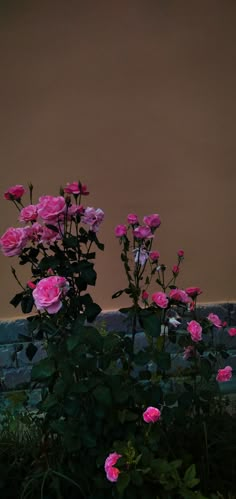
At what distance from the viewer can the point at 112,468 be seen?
1062 millimetres

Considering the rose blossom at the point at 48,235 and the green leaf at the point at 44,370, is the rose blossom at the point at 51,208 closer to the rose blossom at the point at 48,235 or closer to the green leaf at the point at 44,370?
the rose blossom at the point at 48,235

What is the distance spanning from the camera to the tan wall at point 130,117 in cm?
219

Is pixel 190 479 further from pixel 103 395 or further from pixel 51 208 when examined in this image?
pixel 51 208

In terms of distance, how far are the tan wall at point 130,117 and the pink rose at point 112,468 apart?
1.24 metres

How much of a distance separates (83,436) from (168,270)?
1.30 metres

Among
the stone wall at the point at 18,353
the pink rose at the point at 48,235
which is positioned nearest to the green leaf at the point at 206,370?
the pink rose at the point at 48,235

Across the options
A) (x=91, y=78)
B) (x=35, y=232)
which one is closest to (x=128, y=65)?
(x=91, y=78)

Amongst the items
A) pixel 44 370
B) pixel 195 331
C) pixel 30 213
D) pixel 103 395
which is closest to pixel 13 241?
pixel 30 213

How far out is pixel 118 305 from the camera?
2.30m

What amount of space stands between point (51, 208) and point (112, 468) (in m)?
0.67

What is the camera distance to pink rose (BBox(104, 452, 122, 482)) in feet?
3.43

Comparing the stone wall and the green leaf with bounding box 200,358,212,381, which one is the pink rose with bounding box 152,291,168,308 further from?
the stone wall

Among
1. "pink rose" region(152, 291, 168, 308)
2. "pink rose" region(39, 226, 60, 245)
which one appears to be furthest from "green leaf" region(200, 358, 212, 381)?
"pink rose" region(39, 226, 60, 245)

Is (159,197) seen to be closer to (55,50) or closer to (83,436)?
(55,50)
